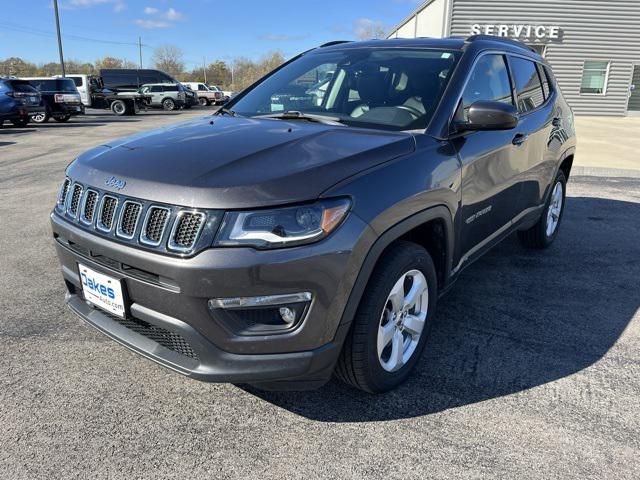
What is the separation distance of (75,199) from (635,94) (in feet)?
87.0

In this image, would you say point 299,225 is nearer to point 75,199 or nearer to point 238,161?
point 238,161

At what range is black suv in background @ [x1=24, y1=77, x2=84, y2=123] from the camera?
20270 mm

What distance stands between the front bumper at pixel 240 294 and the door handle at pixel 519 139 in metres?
1.97

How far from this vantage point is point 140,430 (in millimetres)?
2395

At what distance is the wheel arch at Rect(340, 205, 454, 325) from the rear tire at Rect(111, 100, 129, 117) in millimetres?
28676

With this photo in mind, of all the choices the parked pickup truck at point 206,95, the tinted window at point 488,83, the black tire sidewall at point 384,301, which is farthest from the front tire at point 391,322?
the parked pickup truck at point 206,95

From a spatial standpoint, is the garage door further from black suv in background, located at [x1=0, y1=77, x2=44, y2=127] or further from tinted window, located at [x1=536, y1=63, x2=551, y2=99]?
black suv in background, located at [x1=0, y1=77, x2=44, y2=127]

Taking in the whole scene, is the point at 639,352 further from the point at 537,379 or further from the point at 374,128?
the point at 374,128

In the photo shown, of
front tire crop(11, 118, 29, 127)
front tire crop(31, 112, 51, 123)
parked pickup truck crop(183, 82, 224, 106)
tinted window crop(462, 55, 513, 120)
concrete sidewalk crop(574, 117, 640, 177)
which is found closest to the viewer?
tinted window crop(462, 55, 513, 120)

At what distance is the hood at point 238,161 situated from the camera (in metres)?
2.04

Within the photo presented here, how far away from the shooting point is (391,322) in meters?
2.54

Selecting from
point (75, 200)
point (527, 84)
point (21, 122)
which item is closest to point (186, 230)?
point (75, 200)

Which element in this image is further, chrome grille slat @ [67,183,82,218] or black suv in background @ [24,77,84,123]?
black suv in background @ [24,77,84,123]

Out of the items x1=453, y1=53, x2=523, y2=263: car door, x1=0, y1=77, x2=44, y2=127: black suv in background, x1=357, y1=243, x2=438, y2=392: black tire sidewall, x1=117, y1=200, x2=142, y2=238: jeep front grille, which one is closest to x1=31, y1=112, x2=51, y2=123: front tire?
x1=0, y1=77, x2=44, y2=127: black suv in background
